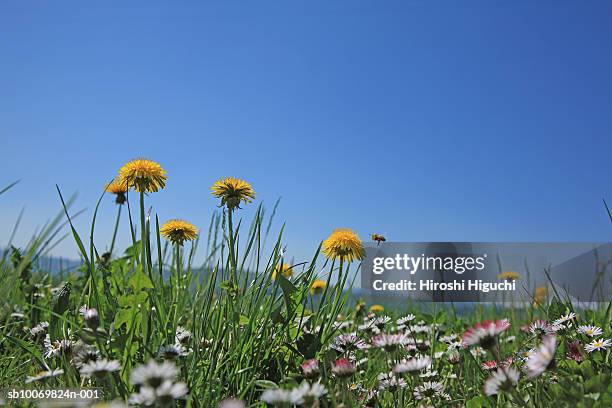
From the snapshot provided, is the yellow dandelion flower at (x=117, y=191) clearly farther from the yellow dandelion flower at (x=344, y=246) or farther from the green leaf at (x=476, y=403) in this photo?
the green leaf at (x=476, y=403)

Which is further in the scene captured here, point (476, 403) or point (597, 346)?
point (597, 346)

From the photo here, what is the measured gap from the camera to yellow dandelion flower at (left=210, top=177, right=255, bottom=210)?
225 cm

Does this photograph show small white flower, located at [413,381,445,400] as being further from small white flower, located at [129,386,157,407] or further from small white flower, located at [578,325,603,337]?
small white flower, located at [129,386,157,407]

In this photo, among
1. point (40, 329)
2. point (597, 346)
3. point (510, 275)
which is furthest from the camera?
point (510, 275)

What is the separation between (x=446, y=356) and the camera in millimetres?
3057

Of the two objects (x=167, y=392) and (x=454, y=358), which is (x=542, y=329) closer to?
(x=454, y=358)

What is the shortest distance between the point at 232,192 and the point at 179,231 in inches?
12.5

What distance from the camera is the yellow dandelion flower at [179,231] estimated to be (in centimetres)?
238

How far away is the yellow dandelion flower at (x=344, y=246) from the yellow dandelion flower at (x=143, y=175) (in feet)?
2.33

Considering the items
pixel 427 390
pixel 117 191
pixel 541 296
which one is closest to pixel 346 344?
pixel 427 390

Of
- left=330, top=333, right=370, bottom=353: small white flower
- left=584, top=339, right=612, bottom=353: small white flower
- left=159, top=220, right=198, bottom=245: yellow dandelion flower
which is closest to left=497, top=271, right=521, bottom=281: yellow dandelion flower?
left=584, top=339, right=612, bottom=353: small white flower

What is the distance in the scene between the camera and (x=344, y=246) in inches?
92.1

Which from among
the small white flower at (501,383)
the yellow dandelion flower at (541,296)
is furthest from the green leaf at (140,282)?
the yellow dandelion flower at (541,296)

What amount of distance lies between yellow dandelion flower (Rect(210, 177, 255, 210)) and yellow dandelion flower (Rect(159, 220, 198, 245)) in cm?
23
